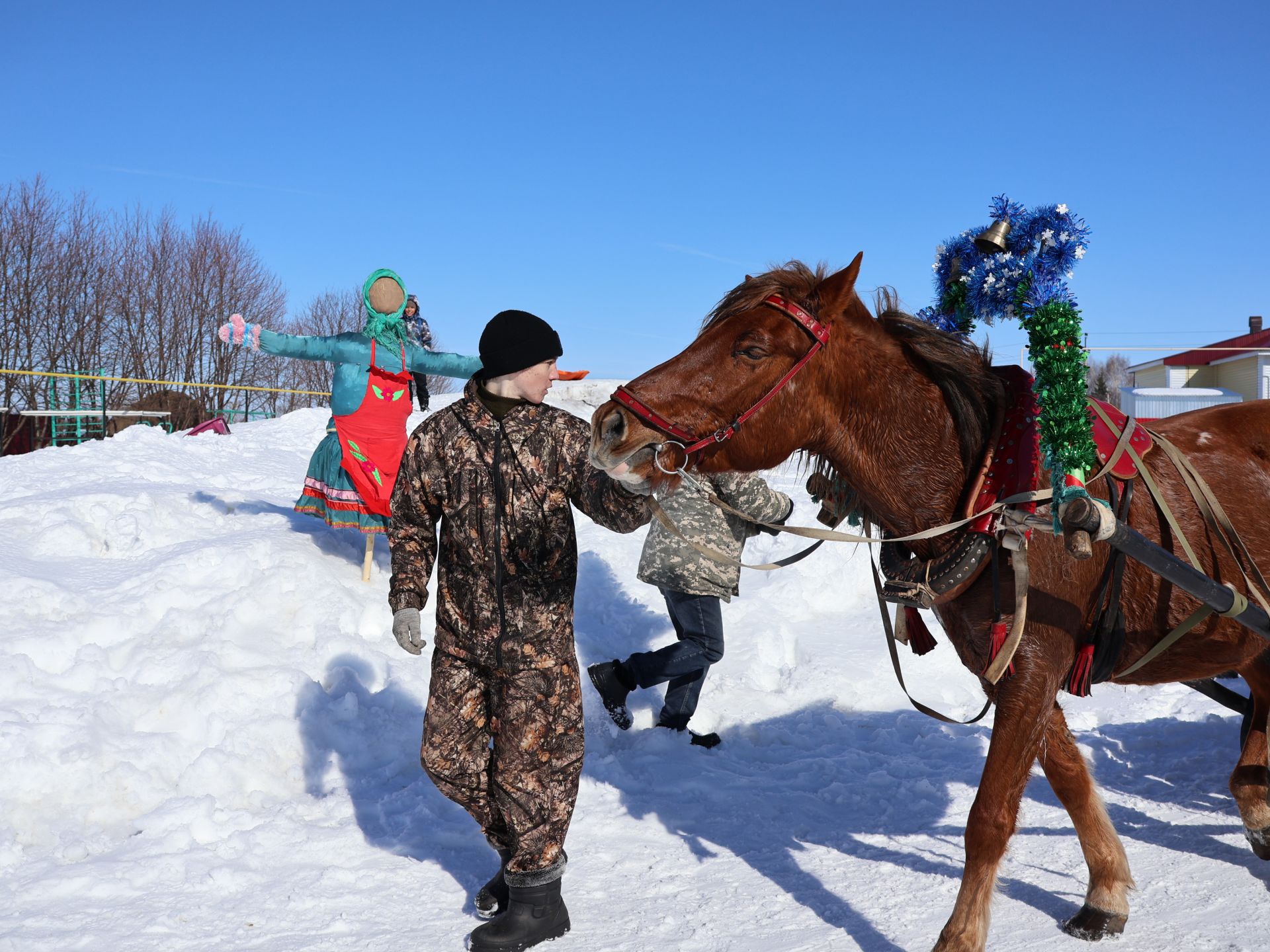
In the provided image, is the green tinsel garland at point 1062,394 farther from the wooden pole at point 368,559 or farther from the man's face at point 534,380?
the wooden pole at point 368,559

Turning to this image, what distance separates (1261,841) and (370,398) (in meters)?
5.54

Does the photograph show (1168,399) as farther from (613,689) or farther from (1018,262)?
(1018,262)

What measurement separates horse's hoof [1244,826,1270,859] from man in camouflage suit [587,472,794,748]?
2.51 m

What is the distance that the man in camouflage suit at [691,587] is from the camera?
5.22m

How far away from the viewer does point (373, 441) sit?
6625 millimetres

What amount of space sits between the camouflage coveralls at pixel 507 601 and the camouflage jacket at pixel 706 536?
1.87 meters

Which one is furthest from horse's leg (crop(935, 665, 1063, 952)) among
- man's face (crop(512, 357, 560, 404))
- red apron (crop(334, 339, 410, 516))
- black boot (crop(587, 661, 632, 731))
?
red apron (crop(334, 339, 410, 516))

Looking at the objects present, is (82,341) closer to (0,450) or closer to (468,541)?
(0,450)

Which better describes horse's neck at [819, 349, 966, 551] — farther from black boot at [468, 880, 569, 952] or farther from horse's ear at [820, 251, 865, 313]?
black boot at [468, 880, 569, 952]

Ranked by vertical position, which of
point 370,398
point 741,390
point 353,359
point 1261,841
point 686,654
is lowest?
point 1261,841

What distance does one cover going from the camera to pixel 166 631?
5.47m

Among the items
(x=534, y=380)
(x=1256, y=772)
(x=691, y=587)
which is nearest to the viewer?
(x=534, y=380)

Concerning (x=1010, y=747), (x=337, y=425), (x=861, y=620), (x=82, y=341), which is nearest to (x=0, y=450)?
(x=82, y=341)

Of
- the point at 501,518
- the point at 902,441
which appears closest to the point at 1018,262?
the point at 902,441
